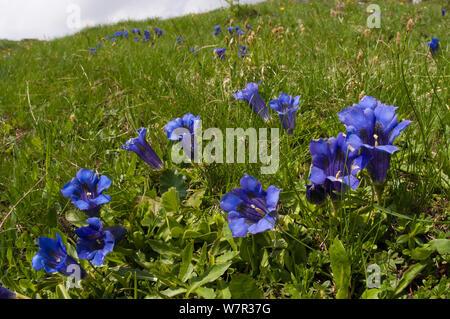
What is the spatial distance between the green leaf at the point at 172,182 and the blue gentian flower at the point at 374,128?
1048mm

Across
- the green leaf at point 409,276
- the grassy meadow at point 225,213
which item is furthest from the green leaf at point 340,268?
the green leaf at point 409,276

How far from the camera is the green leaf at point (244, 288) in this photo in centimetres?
145

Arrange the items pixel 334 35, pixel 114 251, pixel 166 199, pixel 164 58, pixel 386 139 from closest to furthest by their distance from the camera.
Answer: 1. pixel 386 139
2. pixel 114 251
3. pixel 166 199
4. pixel 164 58
5. pixel 334 35

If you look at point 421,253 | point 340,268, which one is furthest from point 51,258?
point 421,253

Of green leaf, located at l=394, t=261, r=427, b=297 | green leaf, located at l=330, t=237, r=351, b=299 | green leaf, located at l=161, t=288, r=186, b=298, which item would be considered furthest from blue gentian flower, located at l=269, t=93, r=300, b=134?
green leaf, located at l=161, t=288, r=186, b=298

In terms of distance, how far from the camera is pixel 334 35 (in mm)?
4809

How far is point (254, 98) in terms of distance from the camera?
2436 mm

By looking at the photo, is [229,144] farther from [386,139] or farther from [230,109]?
[386,139]

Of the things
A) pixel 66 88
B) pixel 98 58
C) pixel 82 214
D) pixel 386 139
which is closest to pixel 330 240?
pixel 386 139

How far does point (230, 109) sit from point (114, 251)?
1.30 m

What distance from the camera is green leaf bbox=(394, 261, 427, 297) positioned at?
4.72ft

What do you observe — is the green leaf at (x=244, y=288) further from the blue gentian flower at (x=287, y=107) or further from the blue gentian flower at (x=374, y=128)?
the blue gentian flower at (x=287, y=107)

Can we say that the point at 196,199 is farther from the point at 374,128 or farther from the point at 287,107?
the point at 374,128

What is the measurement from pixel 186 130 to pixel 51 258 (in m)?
0.95
